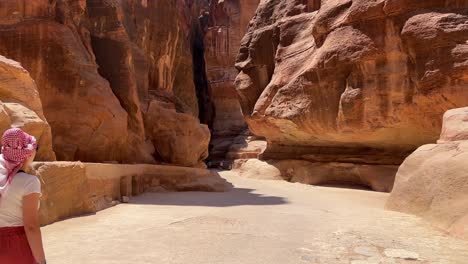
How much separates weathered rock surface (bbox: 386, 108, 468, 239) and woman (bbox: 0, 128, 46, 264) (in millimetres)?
4802

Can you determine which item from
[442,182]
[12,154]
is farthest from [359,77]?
[12,154]

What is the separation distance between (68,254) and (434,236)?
428cm

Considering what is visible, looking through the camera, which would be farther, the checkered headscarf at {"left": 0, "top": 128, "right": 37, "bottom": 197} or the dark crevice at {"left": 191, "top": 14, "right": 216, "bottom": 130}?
the dark crevice at {"left": 191, "top": 14, "right": 216, "bottom": 130}

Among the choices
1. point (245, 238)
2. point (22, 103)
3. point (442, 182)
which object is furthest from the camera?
point (22, 103)

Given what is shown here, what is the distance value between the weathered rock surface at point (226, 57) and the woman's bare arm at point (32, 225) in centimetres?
2860

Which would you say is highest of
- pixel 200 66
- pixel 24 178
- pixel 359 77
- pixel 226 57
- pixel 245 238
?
pixel 226 57

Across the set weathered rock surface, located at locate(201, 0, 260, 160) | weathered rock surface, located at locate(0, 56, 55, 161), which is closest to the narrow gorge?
weathered rock surface, located at locate(0, 56, 55, 161)

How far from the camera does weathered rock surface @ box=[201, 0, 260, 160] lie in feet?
104

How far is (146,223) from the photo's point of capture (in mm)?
5898

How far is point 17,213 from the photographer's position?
225 cm

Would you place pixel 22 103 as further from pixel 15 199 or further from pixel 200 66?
pixel 200 66

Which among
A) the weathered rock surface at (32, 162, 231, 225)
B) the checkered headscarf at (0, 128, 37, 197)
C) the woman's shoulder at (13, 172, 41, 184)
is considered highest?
the checkered headscarf at (0, 128, 37, 197)

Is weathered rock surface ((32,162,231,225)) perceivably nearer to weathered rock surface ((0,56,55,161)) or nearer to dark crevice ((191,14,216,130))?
weathered rock surface ((0,56,55,161))

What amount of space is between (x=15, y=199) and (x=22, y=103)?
18.0ft
